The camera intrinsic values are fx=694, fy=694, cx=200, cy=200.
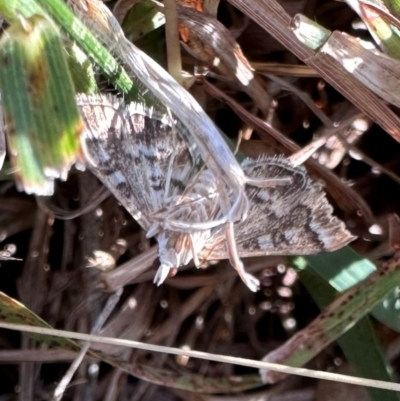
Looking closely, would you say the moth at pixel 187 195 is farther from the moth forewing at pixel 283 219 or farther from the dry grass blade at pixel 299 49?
the dry grass blade at pixel 299 49

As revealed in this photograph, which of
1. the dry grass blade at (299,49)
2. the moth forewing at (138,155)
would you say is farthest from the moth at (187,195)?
the dry grass blade at (299,49)

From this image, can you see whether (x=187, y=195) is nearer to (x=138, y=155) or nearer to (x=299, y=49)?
(x=138, y=155)

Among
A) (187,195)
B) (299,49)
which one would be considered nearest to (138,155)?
(187,195)

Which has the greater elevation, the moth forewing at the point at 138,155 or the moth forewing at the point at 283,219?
the moth forewing at the point at 138,155

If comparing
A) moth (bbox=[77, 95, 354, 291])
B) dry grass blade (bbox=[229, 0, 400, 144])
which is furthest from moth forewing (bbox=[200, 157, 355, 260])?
dry grass blade (bbox=[229, 0, 400, 144])

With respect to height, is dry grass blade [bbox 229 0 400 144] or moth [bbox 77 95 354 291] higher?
dry grass blade [bbox 229 0 400 144]

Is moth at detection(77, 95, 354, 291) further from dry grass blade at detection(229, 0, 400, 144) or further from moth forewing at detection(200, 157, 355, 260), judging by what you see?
dry grass blade at detection(229, 0, 400, 144)

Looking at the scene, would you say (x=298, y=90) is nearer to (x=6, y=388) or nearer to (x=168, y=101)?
(x=168, y=101)

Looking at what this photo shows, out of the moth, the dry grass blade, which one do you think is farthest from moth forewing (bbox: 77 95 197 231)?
the dry grass blade

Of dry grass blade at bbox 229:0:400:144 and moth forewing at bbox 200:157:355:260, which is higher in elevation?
dry grass blade at bbox 229:0:400:144

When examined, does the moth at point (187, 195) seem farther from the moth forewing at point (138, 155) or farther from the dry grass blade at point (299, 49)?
the dry grass blade at point (299, 49)
